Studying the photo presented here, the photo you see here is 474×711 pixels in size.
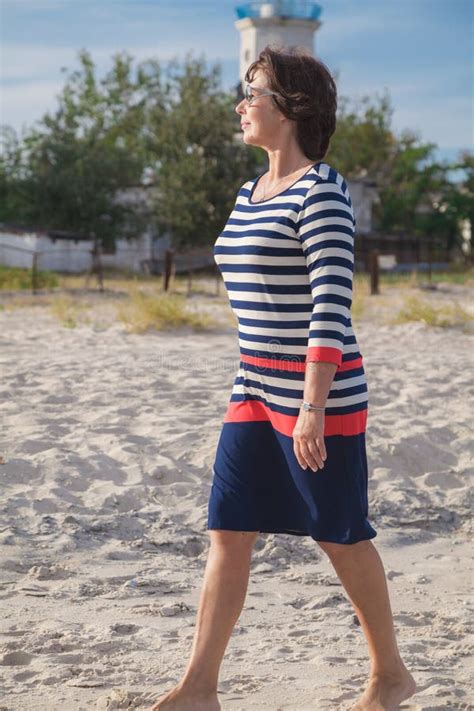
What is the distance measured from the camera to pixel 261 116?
301 cm

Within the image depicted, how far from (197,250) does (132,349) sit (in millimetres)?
23726

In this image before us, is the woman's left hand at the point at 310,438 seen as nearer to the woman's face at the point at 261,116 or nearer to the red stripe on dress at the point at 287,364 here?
the red stripe on dress at the point at 287,364

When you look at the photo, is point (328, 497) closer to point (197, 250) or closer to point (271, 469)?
point (271, 469)

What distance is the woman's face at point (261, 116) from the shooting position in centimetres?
300

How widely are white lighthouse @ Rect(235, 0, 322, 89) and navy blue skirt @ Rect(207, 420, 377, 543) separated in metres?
39.9

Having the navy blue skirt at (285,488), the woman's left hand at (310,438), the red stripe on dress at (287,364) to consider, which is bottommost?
the navy blue skirt at (285,488)

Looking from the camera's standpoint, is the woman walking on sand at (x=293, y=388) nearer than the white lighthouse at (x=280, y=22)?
Yes

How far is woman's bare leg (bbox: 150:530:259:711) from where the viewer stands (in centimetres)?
299

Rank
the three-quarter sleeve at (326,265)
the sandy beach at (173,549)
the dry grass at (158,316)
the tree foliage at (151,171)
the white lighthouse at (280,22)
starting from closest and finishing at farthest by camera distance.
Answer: the three-quarter sleeve at (326,265)
the sandy beach at (173,549)
the dry grass at (158,316)
the tree foliage at (151,171)
the white lighthouse at (280,22)

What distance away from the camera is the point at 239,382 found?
121 inches

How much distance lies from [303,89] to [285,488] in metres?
1.07

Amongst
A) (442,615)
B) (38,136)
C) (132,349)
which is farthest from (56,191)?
(442,615)

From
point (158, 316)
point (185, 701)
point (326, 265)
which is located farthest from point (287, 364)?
point (158, 316)

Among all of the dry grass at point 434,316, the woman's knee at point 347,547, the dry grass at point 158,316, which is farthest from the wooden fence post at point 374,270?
the woman's knee at point 347,547
